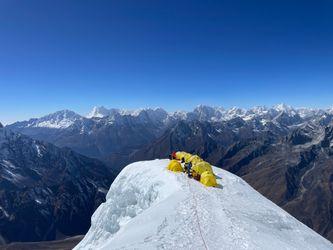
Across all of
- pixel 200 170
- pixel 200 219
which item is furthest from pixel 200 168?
pixel 200 219

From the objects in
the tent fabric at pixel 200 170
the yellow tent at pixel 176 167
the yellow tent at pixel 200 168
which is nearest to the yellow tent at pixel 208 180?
the tent fabric at pixel 200 170

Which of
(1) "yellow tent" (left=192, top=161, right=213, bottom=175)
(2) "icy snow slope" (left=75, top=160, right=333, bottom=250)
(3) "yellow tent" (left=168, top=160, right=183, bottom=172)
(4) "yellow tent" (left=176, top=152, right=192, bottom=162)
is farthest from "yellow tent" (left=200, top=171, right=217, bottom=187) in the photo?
(4) "yellow tent" (left=176, top=152, right=192, bottom=162)

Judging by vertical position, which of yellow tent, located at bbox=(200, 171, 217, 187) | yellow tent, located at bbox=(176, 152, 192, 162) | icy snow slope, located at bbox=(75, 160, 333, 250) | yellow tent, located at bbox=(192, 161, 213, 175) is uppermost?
yellow tent, located at bbox=(176, 152, 192, 162)

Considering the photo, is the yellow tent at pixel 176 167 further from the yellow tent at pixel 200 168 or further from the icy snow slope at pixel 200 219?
the yellow tent at pixel 200 168

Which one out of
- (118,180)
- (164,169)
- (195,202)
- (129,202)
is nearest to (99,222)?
(118,180)

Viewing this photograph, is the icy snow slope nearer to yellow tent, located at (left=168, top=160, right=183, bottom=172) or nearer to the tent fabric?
yellow tent, located at (left=168, top=160, right=183, bottom=172)

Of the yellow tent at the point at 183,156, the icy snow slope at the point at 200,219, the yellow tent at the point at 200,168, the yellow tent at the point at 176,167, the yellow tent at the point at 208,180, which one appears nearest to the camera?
the icy snow slope at the point at 200,219

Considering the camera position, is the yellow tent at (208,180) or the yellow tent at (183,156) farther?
the yellow tent at (183,156)

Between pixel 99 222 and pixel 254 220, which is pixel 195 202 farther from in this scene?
pixel 99 222
